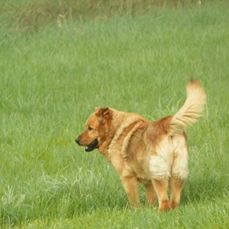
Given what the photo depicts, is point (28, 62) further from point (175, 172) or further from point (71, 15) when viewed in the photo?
point (175, 172)

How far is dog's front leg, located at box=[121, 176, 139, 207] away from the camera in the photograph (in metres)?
7.68

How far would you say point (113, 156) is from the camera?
26.1 ft

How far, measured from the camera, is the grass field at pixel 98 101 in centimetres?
777

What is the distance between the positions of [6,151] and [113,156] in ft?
8.64

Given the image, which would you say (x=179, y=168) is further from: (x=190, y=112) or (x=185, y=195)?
(x=185, y=195)

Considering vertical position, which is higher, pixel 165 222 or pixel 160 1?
pixel 160 1

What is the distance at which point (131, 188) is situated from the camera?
7672 millimetres

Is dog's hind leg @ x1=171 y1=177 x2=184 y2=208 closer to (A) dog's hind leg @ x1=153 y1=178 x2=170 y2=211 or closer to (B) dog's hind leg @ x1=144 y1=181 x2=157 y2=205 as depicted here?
(A) dog's hind leg @ x1=153 y1=178 x2=170 y2=211

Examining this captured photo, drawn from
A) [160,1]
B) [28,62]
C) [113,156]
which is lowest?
[113,156]

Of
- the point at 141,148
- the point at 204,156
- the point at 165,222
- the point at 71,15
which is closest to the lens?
the point at 165,222

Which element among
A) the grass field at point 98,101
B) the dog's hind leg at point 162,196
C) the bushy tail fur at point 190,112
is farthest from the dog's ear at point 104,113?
the dog's hind leg at point 162,196

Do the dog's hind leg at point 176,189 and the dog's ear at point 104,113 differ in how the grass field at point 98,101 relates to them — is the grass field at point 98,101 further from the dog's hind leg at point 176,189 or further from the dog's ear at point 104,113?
the dog's ear at point 104,113

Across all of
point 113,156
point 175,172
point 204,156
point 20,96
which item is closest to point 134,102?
point 20,96

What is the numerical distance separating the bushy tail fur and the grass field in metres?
0.71
